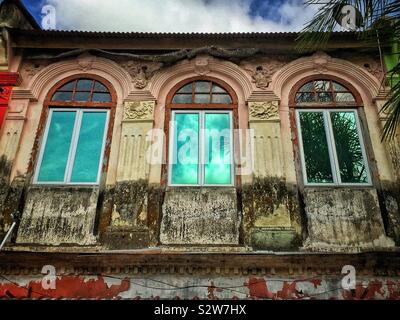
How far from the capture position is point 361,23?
14.3ft

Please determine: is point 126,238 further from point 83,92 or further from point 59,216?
point 83,92

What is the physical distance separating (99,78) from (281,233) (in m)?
4.23

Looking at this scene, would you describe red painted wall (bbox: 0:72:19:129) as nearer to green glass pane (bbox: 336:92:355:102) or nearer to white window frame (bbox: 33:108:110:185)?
white window frame (bbox: 33:108:110:185)

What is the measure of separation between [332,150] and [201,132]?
215 centimetres

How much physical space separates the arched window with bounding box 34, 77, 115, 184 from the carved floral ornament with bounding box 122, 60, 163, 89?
468 mm

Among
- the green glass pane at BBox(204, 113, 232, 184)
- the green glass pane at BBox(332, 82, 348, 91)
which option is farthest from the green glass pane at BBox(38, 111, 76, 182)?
the green glass pane at BBox(332, 82, 348, 91)

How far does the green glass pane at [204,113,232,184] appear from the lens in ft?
22.6

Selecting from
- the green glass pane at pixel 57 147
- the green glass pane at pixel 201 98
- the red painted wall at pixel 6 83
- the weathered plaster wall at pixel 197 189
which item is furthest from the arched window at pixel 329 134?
the red painted wall at pixel 6 83

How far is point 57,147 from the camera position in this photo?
7.18 m

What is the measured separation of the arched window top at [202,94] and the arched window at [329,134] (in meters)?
1.26

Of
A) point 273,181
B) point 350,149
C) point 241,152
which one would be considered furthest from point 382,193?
point 241,152

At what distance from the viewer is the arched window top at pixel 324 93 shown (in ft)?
24.9
